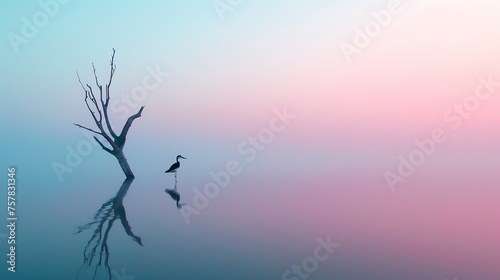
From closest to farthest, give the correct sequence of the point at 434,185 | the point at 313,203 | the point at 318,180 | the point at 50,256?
the point at 50,256, the point at 313,203, the point at 434,185, the point at 318,180

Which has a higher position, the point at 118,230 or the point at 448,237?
the point at 118,230

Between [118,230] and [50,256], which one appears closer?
[50,256]

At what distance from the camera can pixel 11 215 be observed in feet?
26.5

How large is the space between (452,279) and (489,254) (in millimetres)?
1217

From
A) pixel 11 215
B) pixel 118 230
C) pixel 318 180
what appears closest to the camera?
pixel 118 230

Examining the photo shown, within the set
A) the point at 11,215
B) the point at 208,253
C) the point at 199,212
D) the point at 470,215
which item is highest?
the point at 11,215

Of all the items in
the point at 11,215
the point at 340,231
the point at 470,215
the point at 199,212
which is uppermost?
the point at 11,215

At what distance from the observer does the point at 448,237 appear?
6.96m

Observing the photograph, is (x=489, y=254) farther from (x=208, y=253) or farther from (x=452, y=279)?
(x=208, y=253)

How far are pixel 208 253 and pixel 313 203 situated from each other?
436 cm

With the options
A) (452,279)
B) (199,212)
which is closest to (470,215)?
(452,279)

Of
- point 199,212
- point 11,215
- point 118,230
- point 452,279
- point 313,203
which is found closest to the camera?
point 452,279

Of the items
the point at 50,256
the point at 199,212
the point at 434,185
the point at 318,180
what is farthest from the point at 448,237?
the point at 318,180

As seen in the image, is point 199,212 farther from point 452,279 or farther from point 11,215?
point 452,279
